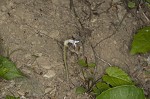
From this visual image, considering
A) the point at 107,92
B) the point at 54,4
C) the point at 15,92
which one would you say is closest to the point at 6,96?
the point at 15,92

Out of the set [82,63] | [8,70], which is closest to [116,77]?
[82,63]

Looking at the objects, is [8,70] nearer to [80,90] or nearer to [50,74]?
[50,74]

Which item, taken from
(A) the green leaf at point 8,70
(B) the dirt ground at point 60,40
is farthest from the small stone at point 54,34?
(A) the green leaf at point 8,70

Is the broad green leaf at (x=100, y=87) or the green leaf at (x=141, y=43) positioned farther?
the green leaf at (x=141, y=43)

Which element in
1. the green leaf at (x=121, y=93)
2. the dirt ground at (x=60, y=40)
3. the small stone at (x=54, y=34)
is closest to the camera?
the green leaf at (x=121, y=93)

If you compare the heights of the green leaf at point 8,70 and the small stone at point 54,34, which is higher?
the small stone at point 54,34

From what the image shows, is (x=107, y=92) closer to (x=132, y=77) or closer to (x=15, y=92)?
(x=132, y=77)

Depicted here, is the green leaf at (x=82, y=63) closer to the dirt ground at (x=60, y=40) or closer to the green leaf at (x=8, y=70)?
the dirt ground at (x=60, y=40)
